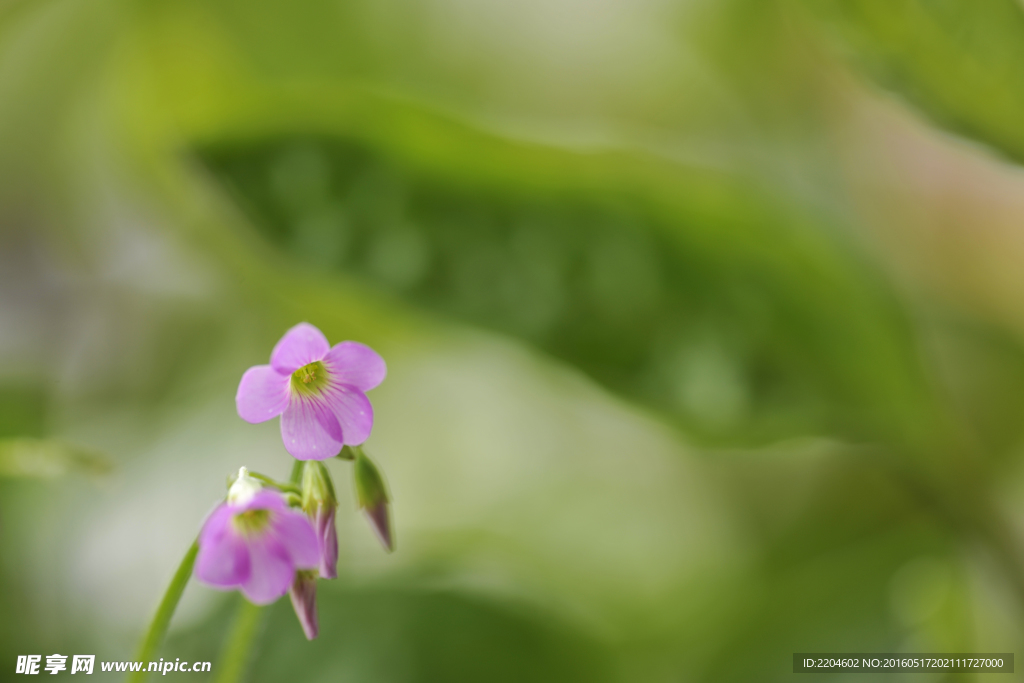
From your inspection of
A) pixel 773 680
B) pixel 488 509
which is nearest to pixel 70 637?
pixel 488 509

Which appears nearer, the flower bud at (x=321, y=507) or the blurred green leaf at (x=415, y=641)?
the flower bud at (x=321, y=507)

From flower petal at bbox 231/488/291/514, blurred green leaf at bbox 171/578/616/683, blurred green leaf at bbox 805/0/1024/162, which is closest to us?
flower petal at bbox 231/488/291/514

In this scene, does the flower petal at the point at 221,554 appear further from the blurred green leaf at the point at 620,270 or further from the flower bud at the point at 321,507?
the blurred green leaf at the point at 620,270

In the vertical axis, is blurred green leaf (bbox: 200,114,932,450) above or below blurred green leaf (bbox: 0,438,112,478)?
above

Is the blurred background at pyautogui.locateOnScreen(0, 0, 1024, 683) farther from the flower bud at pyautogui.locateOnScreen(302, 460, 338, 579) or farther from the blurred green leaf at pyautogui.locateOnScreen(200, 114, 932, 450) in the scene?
the flower bud at pyautogui.locateOnScreen(302, 460, 338, 579)

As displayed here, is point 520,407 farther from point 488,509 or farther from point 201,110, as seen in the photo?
point 201,110

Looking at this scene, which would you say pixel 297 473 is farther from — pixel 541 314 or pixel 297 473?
pixel 541 314

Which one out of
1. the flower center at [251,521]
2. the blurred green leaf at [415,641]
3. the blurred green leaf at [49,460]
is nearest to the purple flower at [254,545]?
the flower center at [251,521]

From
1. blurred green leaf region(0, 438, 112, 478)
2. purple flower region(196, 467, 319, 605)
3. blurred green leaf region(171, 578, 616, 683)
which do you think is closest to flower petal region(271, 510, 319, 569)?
purple flower region(196, 467, 319, 605)
